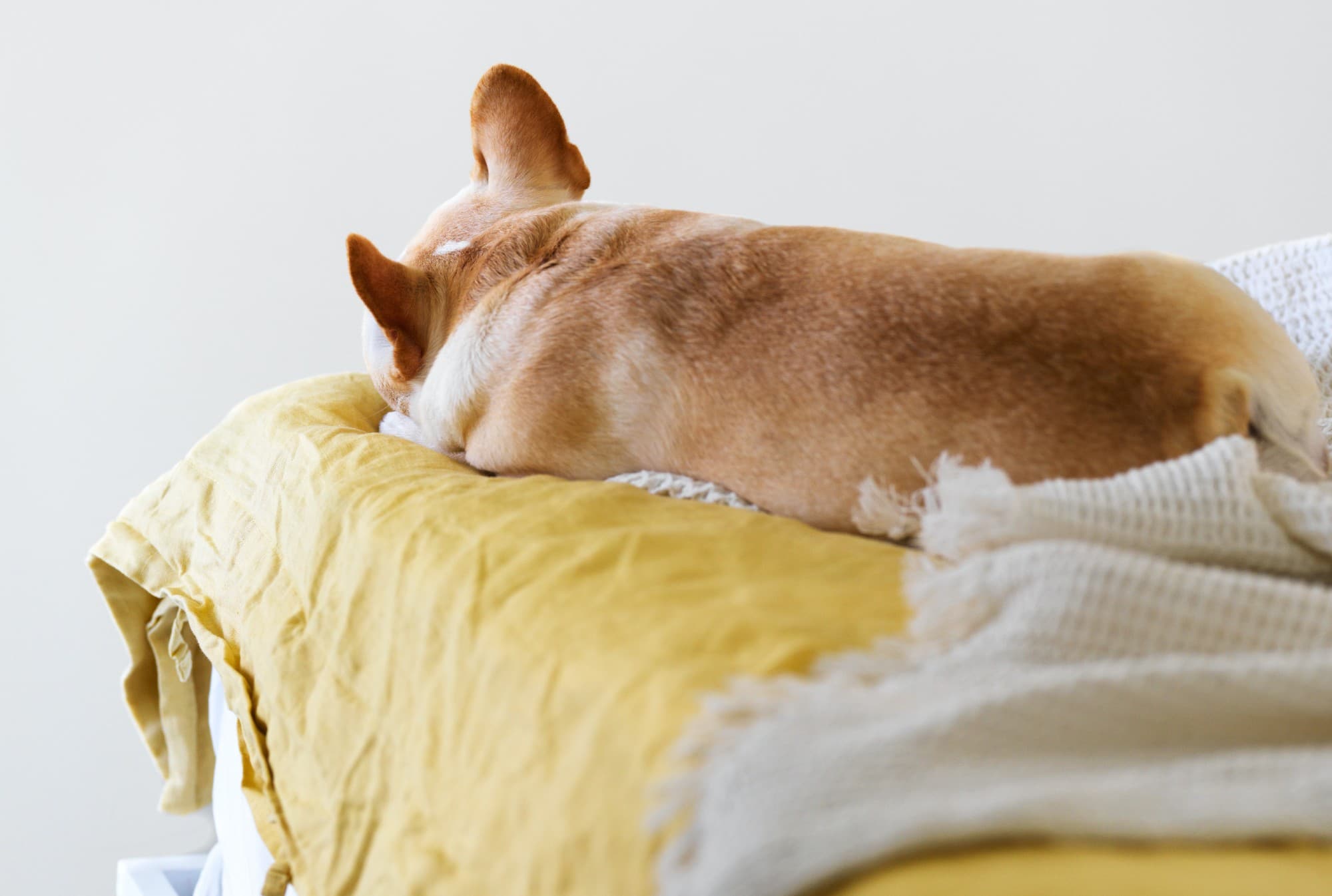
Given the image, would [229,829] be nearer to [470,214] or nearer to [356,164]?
[470,214]

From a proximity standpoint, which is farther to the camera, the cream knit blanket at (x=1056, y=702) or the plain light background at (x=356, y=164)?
the plain light background at (x=356, y=164)

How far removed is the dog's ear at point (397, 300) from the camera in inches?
41.3

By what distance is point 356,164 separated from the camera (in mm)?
2410

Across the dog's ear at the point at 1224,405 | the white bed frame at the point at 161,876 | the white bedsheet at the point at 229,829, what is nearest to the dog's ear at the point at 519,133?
the white bedsheet at the point at 229,829

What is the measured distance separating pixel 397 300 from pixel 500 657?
1.84ft

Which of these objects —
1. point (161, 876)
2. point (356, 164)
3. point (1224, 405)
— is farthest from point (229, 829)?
point (356, 164)

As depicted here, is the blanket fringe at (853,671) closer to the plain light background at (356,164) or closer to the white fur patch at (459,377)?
the white fur patch at (459,377)

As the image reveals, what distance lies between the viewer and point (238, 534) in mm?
1130

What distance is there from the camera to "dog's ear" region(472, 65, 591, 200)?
122 cm

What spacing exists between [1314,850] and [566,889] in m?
0.31

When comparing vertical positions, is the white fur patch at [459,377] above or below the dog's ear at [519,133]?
below

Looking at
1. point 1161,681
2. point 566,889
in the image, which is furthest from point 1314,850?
point 566,889

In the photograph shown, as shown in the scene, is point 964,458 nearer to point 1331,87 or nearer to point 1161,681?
point 1161,681

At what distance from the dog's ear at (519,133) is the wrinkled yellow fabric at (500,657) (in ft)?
1.14
